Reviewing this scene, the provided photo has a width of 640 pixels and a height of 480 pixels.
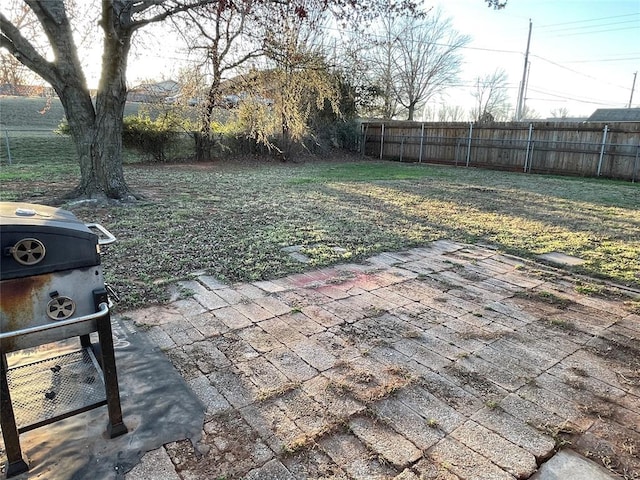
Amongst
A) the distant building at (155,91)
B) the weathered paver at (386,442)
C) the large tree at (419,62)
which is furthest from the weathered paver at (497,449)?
the large tree at (419,62)

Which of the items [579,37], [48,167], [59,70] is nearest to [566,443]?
[59,70]

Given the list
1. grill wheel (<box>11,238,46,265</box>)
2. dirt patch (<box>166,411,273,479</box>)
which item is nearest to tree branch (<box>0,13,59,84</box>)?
grill wheel (<box>11,238,46,265</box>)

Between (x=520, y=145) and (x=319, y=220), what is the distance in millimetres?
9841

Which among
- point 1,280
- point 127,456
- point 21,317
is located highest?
point 1,280

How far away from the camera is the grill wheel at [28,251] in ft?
3.92

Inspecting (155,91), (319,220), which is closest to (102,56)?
(319,220)

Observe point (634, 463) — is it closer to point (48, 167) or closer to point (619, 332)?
point (619, 332)

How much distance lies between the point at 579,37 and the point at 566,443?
26.7 m

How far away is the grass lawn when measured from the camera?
3484 millimetres

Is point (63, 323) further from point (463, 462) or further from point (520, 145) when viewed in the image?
point (520, 145)

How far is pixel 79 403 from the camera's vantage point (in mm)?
1554

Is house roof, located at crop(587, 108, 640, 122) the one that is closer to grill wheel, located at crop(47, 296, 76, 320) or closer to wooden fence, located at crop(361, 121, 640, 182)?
wooden fence, located at crop(361, 121, 640, 182)

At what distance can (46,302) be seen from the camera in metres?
1.31

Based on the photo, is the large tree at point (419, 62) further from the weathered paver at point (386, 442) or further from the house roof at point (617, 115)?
the weathered paver at point (386, 442)
